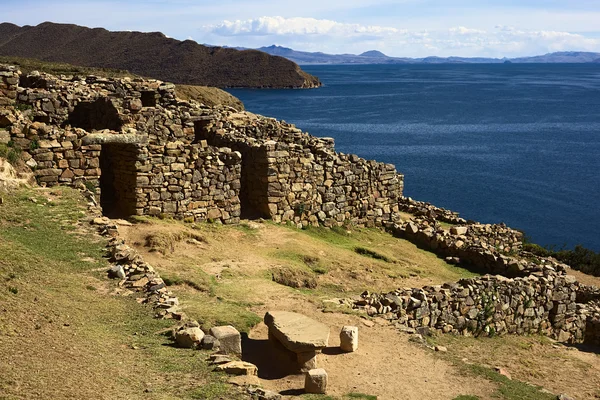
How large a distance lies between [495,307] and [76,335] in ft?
35.0

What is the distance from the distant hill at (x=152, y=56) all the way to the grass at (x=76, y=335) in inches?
4026

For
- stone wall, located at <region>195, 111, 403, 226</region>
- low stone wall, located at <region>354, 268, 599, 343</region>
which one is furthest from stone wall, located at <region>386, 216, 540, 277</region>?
low stone wall, located at <region>354, 268, 599, 343</region>

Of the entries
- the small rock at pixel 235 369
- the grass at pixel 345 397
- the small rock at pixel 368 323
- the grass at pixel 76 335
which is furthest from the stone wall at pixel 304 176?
the small rock at pixel 235 369

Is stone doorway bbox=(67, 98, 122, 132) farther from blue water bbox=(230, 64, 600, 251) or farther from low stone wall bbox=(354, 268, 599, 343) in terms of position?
blue water bbox=(230, 64, 600, 251)

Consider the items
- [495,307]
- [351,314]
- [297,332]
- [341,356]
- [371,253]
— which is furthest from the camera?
[371,253]

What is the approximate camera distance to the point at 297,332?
11.4 meters

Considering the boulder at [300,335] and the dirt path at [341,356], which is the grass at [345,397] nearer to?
the dirt path at [341,356]

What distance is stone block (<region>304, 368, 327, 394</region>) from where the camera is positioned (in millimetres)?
9867

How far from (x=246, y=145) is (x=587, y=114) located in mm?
93565

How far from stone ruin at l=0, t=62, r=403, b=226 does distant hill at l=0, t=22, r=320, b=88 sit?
92.7 meters

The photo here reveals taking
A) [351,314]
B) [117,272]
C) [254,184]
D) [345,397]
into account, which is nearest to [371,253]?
[254,184]

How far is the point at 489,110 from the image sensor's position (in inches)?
4333

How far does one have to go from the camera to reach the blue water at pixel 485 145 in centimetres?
4816

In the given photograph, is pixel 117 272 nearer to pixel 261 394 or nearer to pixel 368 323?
pixel 261 394
